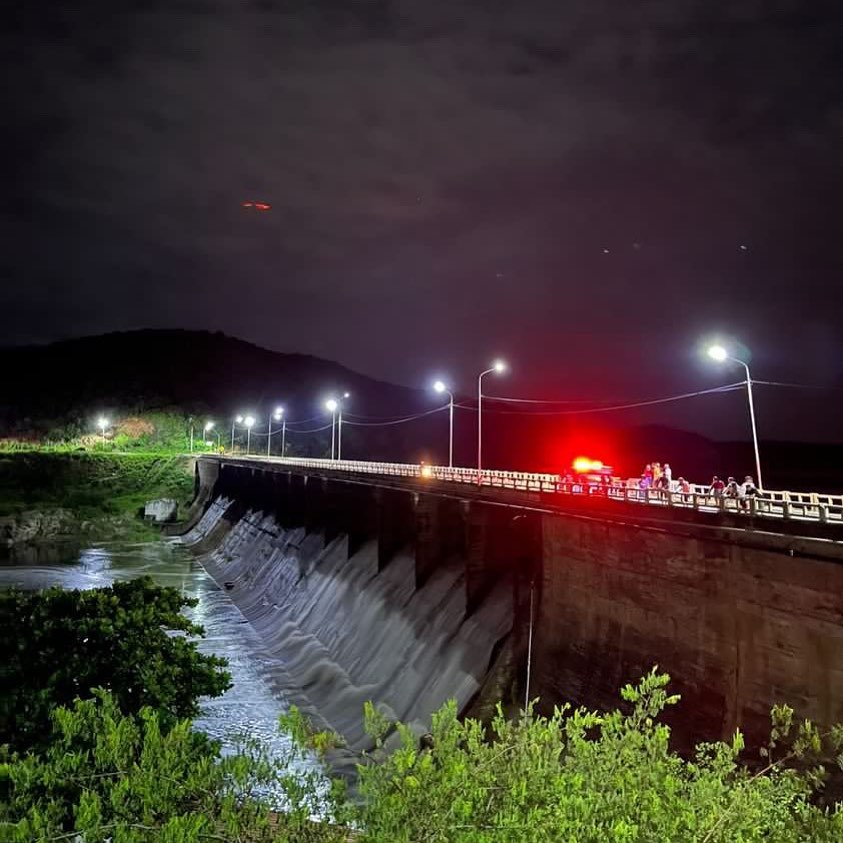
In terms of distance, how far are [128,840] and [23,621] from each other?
517 inches

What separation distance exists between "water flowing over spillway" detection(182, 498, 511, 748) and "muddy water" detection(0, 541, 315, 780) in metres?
1.40

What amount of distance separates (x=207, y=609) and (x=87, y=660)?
38.8m

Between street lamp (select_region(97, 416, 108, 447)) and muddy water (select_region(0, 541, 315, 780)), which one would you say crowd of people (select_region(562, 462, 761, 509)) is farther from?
street lamp (select_region(97, 416, 108, 447))

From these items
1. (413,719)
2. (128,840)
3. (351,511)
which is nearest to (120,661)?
(128,840)

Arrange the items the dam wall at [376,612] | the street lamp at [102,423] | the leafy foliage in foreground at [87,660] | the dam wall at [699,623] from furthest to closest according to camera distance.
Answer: the street lamp at [102,423] < the dam wall at [376,612] < the leafy foliage in foreground at [87,660] < the dam wall at [699,623]

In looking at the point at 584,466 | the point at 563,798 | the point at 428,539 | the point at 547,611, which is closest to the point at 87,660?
the point at 563,798

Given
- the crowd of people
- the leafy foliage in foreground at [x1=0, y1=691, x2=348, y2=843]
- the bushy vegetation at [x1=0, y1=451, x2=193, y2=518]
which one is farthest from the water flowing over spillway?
the bushy vegetation at [x1=0, y1=451, x2=193, y2=518]

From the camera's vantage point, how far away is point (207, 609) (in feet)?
184

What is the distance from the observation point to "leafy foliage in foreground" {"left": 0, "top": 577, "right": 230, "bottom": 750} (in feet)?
58.0

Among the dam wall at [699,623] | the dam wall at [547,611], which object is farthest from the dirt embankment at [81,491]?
the dam wall at [699,623]

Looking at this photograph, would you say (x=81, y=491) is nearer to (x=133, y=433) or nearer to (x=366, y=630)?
(x=133, y=433)

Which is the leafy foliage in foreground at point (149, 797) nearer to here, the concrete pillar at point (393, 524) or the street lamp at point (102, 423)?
the concrete pillar at point (393, 524)

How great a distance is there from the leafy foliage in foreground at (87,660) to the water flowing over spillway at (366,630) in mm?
11822

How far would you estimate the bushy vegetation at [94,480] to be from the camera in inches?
4250
